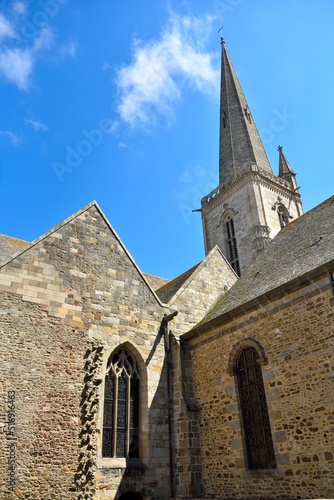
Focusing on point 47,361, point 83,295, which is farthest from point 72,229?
point 47,361

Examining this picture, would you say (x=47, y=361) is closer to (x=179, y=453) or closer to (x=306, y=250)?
(x=179, y=453)

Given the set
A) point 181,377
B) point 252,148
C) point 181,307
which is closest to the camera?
point 181,377

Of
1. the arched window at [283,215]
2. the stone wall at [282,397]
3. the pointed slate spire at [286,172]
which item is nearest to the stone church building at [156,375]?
the stone wall at [282,397]

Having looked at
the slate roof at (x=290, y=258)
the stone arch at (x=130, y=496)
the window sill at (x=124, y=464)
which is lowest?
the stone arch at (x=130, y=496)

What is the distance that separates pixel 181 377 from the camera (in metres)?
11.5

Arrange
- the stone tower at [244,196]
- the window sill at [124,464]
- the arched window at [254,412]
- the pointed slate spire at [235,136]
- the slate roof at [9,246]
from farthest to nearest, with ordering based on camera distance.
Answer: the pointed slate spire at [235,136] → the stone tower at [244,196] → the slate roof at [9,246] → the window sill at [124,464] → the arched window at [254,412]

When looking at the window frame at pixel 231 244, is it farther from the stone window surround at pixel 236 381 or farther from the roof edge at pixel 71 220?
the stone window surround at pixel 236 381

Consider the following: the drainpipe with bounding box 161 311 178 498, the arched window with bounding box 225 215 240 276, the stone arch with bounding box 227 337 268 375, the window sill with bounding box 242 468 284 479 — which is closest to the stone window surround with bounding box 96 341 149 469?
the drainpipe with bounding box 161 311 178 498

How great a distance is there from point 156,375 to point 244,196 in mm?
20681

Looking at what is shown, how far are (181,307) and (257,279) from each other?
2765mm

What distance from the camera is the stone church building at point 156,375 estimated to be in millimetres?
8500

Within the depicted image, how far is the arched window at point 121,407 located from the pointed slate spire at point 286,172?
26.5 meters

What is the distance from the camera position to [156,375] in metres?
11.6

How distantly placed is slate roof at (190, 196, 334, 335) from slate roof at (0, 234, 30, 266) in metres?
5.76
